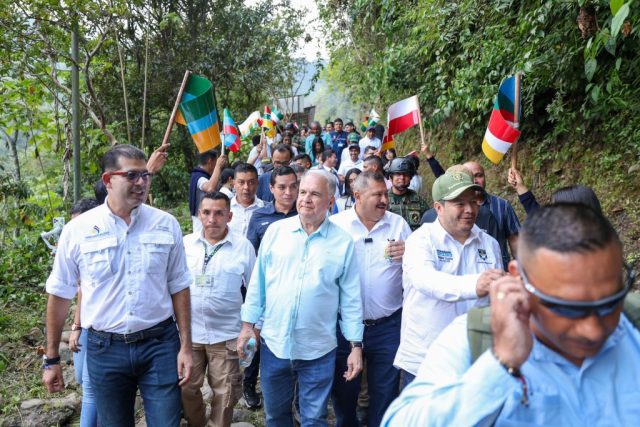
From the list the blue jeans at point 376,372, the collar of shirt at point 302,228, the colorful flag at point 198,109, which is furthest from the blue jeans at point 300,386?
the colorful flag at point 198,109

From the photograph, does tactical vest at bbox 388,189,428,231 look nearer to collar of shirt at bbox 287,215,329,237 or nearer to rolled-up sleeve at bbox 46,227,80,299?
collar of shirt at bbox 287,215,329,237

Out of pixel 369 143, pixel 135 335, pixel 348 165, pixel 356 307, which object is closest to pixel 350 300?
pixel 356 307

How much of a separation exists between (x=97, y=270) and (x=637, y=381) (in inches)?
109

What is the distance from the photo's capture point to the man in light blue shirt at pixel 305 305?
334 centimetres

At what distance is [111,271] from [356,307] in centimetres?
159

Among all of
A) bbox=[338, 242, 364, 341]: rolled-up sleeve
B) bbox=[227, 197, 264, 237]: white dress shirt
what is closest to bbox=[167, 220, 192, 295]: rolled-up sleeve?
bbox=[338, 242, 364, 341]: rolled-up sleeve

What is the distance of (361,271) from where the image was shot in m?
3.82

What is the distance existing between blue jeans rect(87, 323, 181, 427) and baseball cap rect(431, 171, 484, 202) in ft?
6.29

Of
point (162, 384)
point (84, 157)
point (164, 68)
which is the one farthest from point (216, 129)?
point (164, 68)

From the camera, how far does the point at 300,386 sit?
344 cm

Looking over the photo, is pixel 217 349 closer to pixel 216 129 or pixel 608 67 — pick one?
pixel 216 129

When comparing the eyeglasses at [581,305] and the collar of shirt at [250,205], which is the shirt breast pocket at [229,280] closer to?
the collar of shirt at [250,205]

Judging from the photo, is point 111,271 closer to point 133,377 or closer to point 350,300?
point 133,377

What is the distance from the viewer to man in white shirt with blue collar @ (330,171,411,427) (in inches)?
149
